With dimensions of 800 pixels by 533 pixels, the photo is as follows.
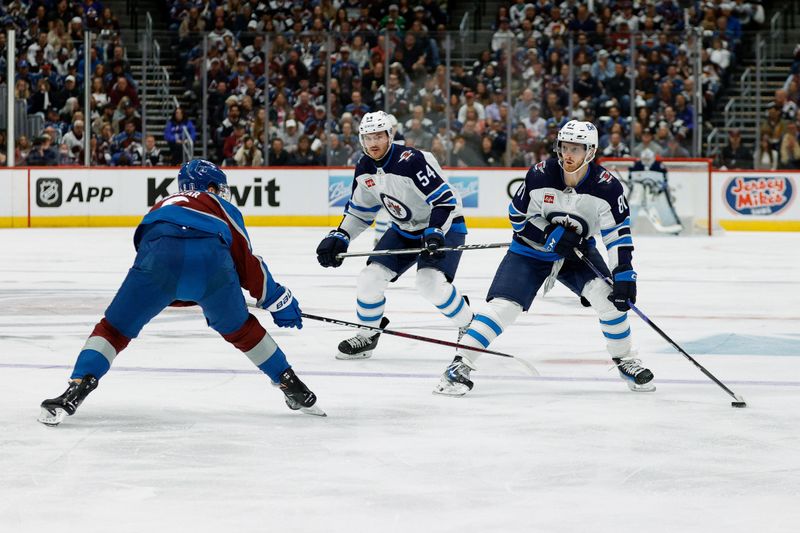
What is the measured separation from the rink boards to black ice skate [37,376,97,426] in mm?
10889

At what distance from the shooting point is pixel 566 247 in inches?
182

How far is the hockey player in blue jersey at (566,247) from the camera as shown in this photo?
4586 millimetres

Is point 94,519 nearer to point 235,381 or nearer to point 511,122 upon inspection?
point 235,381

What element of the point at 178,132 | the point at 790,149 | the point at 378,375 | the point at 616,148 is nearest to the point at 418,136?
the point at 616,148

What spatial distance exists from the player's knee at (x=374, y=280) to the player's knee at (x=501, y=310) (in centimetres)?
112

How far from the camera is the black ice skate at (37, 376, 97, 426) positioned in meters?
3.90

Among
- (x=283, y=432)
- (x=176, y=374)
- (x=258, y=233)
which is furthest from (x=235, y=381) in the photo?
(x=258, y=233)

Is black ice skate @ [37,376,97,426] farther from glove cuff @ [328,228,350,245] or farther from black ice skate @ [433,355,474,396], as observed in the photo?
glove cuff @ [328,228,350,245]

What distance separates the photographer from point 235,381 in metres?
4.85

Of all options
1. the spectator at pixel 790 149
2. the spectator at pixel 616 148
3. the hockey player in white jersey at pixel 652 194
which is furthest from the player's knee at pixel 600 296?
the spectator at pixel 790 149

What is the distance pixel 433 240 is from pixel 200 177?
5.17 ft

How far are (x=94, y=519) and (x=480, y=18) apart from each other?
1576cm

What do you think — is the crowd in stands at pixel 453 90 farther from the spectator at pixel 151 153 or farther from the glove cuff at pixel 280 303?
the glove cuff at pixel 280 303

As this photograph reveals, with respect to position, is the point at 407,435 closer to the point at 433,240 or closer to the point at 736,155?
the point at 433,240
